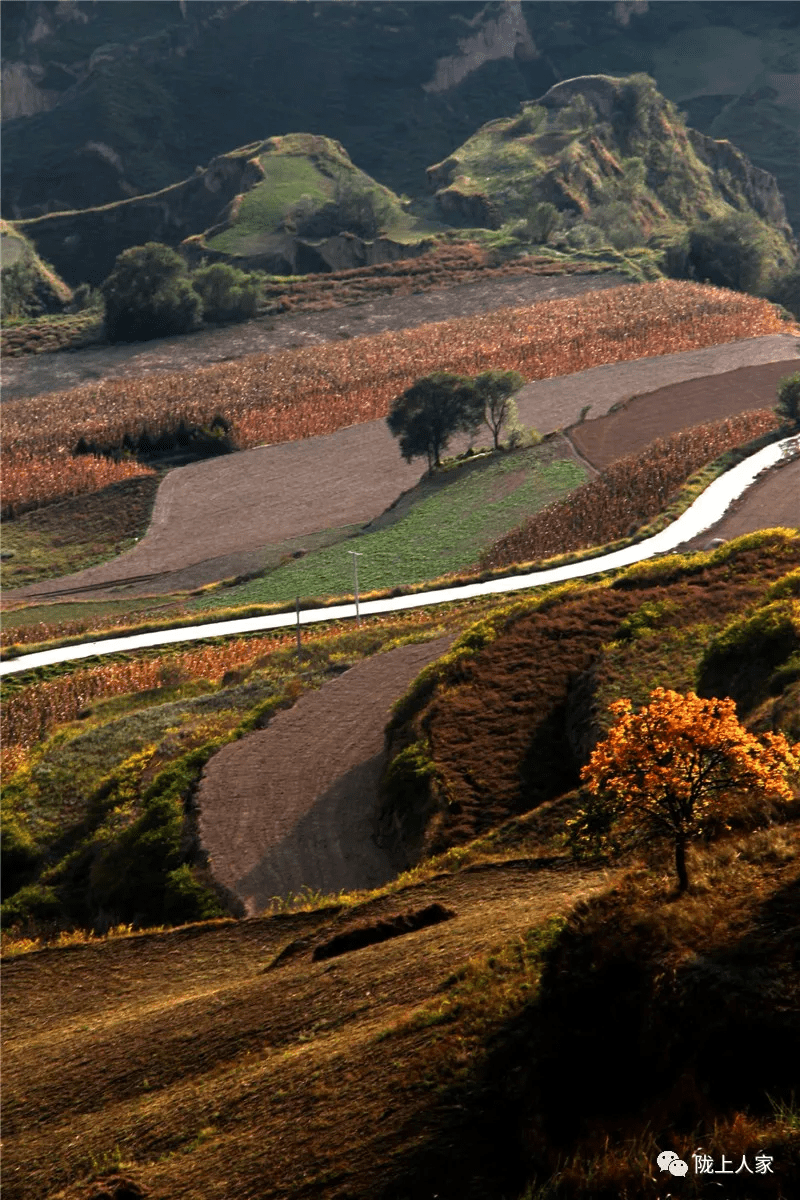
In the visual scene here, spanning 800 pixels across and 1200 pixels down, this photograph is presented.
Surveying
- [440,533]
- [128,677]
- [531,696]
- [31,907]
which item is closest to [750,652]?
[531,696]

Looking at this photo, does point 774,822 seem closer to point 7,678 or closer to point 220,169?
point 7,678

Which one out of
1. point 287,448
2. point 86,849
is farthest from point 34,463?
point 86,849

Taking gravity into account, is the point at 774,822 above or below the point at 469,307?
below

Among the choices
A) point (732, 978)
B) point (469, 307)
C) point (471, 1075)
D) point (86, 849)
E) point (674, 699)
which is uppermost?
point (469, 307)

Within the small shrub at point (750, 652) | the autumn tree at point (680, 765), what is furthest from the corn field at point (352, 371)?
the autumn tree at point (680, 765)

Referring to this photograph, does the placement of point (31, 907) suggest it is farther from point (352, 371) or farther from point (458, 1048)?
point (352, 371)

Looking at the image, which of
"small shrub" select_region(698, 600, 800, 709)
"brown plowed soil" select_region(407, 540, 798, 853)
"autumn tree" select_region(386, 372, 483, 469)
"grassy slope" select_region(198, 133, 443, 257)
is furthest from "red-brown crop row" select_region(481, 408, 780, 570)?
"grassy slope" select_region(198, 133, 443, 257)
